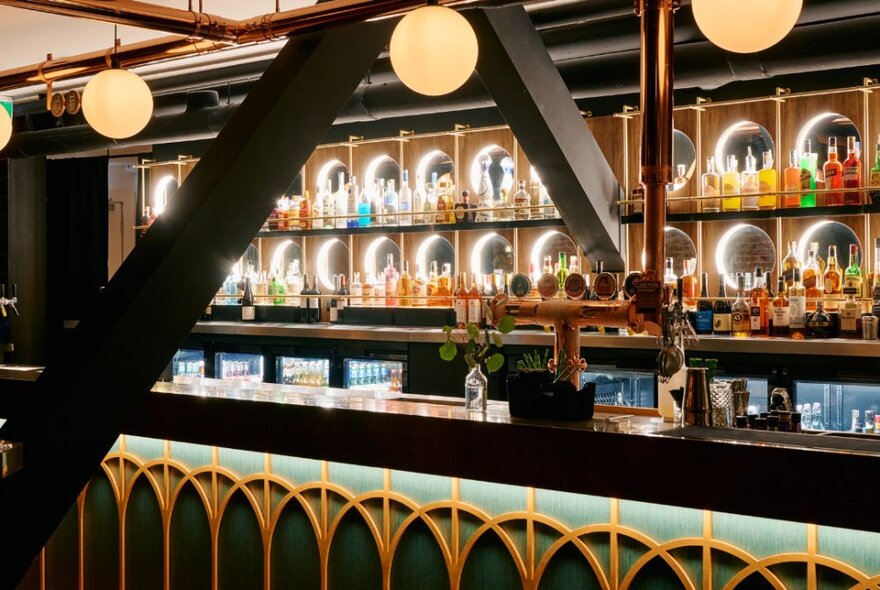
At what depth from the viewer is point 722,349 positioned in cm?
459

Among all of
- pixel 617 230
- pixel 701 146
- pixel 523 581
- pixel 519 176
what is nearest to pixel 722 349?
pixel 617 230

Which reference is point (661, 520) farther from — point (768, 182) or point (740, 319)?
point (768, 182)

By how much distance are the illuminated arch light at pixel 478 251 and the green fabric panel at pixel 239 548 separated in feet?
10.3

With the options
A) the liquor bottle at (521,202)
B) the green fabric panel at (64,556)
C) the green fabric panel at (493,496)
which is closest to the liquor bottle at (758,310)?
the liquor bottle at (521,202)

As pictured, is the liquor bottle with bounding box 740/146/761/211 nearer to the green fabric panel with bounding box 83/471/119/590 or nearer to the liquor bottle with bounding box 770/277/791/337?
the liquor bottle with bounding box 770/277/791/337

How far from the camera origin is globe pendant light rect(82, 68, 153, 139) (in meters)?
2.96

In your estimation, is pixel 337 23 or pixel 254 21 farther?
pixel 254 21

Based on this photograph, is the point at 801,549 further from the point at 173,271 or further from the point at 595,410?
the point at 173,271

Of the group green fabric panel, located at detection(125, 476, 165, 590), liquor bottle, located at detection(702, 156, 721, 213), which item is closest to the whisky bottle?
liquor bottle, located at detection(702, 156, 721, 213)

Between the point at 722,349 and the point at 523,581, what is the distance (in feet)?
8.03

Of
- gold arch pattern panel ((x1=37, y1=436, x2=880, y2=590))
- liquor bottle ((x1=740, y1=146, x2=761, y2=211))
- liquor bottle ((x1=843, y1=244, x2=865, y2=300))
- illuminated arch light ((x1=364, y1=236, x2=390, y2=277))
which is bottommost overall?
gold arch pattern panel ((x1=37, y1=436, x2=880, y2=590))

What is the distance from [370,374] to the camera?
20.3ft

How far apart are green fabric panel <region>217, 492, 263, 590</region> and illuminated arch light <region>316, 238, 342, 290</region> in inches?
143

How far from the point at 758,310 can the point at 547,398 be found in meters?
2.61
